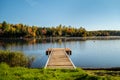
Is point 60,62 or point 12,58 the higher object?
point 12,58

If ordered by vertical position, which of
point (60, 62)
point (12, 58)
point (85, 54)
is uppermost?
point (12, 58)

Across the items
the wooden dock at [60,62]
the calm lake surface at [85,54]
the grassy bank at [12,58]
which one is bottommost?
the calm lake surface at [85,54]

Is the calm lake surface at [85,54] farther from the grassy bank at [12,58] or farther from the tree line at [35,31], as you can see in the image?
the tree line at [35,31]

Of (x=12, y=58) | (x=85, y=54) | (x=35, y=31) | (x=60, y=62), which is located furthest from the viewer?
(x=35, y=31)

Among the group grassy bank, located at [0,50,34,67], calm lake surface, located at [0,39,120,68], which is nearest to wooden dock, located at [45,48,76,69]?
calm lake surface, located at [0,39,120,68]

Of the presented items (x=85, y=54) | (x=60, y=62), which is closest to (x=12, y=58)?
(x=60, y=62)

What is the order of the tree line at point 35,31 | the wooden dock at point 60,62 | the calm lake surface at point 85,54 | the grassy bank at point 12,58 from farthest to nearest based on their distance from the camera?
the tree line at point 35,31
the calm lake surface at point 85,54
the grassy bank at point 12,58
the wooden dock at point 60,62

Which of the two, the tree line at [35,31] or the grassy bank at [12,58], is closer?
the grassy bank at [12,58]

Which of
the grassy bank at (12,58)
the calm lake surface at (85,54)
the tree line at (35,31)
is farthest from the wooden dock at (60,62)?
the tree line at (35,31)

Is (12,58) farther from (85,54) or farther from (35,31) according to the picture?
(35,31)

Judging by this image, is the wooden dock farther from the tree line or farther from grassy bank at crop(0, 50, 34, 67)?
the tree line

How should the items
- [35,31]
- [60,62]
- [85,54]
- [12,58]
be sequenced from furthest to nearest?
[35,31]
[85,54]
[60,62]
[12,58]

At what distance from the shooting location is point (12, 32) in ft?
347

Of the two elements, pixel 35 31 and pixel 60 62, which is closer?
pixel 60 62
